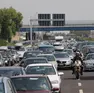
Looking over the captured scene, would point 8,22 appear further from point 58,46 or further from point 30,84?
point 30,84

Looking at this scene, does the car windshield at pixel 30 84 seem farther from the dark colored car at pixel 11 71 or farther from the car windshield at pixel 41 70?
the car windshield at pixel 41 70

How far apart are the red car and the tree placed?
90.7 m

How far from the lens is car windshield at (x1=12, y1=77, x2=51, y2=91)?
14.8 metres

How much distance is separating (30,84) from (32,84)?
7cm

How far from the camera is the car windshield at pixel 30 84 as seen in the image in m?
14.8

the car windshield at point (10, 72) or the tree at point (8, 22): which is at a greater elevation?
the car windshield at point (10, 72)

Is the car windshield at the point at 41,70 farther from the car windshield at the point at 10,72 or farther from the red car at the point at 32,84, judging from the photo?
the red car at the point at 32,84

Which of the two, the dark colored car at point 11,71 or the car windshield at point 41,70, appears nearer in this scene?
the dark colored car at point 11,71

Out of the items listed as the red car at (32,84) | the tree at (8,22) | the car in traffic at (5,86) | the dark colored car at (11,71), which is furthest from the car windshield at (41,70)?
the tree at (8,22)

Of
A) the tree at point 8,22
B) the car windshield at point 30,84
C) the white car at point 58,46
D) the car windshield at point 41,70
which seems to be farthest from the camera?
the tree at point 8,22

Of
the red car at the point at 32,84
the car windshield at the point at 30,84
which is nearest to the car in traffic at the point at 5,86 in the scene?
the red car at the point at 32,84

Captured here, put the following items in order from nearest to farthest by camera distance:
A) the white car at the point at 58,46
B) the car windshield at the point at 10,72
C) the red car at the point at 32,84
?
the red car at the point at 32,84 → the car windshield at the point at 10,72 → the white car at the point at 58,46

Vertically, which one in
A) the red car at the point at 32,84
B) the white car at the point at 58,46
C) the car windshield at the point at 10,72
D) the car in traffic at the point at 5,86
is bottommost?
the white car at the point at 58,46

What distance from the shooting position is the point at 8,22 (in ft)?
353
